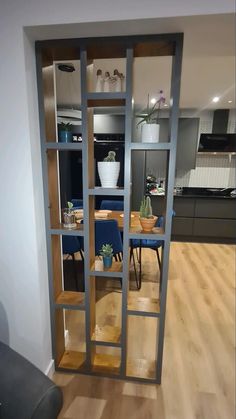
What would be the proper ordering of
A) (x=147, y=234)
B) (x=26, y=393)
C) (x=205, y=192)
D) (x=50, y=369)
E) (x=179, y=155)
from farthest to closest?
(x=205, y=192), (x=179, y=155), (x=50, y=369), (x=147, y=234), (x=26, y=393)

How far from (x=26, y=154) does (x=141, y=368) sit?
64.8 inches

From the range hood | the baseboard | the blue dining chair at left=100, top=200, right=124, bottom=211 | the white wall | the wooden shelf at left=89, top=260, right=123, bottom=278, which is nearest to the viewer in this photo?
the white wall

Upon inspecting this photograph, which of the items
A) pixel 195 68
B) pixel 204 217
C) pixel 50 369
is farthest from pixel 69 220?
pixel 204 217

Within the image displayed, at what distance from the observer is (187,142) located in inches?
165

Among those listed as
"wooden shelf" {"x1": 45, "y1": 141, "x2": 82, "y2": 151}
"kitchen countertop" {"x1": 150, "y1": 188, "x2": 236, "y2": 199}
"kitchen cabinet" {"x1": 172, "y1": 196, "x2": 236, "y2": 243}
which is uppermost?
"wooden shelf" {"x1": 45, "y1": 141, "x2": 82, "y2": 151}

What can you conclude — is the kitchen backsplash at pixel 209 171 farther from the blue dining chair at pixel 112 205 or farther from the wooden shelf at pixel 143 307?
the wooden shelf at pixel 143 307

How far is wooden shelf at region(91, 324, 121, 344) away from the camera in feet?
5.21

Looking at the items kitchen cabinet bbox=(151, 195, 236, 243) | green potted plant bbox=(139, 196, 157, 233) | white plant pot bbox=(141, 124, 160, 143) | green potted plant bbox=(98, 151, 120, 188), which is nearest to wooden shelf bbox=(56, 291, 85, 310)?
green potted plant bbox=(139, 196, 157, 233)

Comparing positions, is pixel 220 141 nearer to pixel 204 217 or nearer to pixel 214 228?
pixel 204 217

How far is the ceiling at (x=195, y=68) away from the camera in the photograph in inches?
43.8

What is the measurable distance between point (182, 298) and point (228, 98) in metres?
3.09

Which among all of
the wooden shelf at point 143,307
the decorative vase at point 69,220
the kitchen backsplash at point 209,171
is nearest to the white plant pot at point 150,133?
the decorative vase at point 69,220

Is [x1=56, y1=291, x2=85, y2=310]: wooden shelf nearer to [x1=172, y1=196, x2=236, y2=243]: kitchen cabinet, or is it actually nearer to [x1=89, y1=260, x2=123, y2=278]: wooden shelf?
[x1=89, y1=260, x2=123, y2=278]: wooden shelf

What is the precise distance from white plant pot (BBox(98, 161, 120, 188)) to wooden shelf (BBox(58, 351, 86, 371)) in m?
1.32
